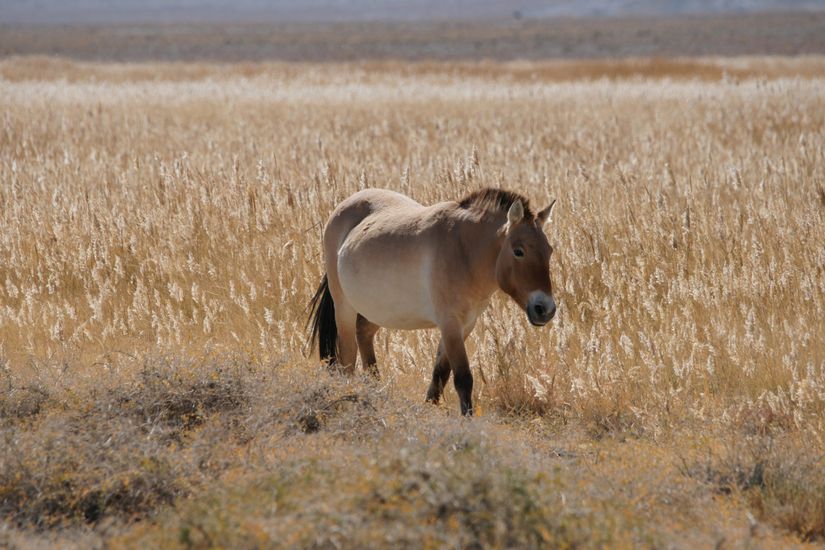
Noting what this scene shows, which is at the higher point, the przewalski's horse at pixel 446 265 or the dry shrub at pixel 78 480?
the przewalski's horse at pixel 446 265

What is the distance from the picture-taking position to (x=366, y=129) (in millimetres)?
18266

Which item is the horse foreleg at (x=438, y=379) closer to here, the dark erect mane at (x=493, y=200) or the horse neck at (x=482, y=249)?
the horse neck at (x=482, y=249)

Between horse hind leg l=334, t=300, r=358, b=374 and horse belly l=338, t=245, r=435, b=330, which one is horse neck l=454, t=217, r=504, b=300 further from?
horse hind leg l=334, t=300, r=358, b=374

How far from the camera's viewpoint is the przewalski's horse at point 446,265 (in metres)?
5.23

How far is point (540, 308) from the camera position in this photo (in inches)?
201

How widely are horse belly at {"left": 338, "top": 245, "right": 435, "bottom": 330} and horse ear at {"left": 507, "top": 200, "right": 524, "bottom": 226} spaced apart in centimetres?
60

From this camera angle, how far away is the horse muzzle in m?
5.08

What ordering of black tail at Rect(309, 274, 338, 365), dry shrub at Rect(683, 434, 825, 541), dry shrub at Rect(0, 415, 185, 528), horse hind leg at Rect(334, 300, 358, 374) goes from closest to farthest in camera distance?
dry shrub at Rect(0, 415, 185, 528) → dry shrub at Rect(683, 434, 825, 541) → horse hind leg at Rect(334, 300, 358, 374) → black tail at Rect(309, 274, 338, 365)

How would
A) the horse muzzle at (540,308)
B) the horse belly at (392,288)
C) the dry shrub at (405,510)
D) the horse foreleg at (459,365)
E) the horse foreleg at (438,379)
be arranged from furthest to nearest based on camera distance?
1. the horse foreleg at (438,379)
2. the horse belly at (392,288)
3. the horse foreleg at (459,365)
4. the horse muzzle at (540,308)
5. the dry shrub at (405,510)

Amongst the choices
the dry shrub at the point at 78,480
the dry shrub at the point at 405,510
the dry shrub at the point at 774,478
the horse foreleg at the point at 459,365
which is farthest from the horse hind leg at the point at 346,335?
the dry shrub at the point at 774,478

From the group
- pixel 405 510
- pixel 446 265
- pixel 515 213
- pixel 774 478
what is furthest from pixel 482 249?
pixel 405 510

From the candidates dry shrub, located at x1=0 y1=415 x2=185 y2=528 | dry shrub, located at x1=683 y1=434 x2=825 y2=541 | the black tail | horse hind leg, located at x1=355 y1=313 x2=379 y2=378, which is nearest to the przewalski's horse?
horse hind leg, located at x1=355 y1=313 x2=379 y2=378

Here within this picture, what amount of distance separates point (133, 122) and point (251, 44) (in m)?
94.3

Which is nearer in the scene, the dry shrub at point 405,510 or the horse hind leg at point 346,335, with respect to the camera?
the dry shrub at point 405,510
